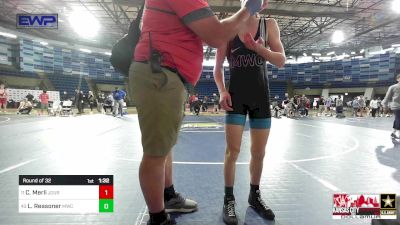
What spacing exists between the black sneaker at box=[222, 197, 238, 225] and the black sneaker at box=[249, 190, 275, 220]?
0.70 feet

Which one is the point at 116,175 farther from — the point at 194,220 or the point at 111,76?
the point at 111,76

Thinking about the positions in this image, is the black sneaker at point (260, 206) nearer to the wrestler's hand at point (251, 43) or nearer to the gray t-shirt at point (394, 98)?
the wrestler's hand at point (251, 43)

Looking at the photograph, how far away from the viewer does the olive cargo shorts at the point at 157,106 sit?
1520mm

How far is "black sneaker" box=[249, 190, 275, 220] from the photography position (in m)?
2.19

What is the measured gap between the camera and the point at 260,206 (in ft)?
7.53

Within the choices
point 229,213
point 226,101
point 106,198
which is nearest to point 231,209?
point 229,213

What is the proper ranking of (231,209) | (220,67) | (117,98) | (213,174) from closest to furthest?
(231,209)
(220,67)
(213,174)
(117,98)

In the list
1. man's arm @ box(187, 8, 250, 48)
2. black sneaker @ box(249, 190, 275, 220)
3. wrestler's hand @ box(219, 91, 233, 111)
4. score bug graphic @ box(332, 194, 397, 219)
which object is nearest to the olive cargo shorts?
man's arm @ box(187, 8, 250, 48)

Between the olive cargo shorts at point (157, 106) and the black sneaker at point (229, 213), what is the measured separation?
2.79 ft

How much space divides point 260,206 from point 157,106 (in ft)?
4.26

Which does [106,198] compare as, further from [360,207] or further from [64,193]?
[360,207]

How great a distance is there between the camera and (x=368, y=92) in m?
36.5

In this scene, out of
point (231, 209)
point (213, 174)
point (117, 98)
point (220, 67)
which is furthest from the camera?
point (117, 98)

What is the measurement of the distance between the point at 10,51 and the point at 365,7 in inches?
1108
